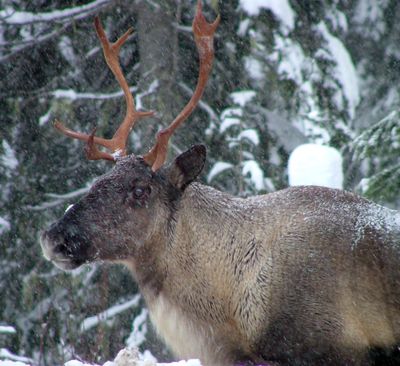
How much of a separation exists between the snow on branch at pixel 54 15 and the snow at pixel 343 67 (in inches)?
107

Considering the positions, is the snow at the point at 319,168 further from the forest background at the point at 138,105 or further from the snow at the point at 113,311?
the snow at the point at 113,311

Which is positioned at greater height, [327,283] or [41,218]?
[327,283]

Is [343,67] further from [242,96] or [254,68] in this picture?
[242,96]

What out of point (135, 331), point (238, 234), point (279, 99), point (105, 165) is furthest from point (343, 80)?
point (238, 234)

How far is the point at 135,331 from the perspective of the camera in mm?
9727

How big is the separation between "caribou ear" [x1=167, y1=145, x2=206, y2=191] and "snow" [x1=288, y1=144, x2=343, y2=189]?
9.44 feet

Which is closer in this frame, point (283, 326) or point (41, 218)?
point (283, 326)

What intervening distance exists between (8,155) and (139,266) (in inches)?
219

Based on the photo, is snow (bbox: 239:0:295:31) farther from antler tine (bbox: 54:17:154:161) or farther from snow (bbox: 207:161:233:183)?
antler tine (bbox: 54:17:154:161)

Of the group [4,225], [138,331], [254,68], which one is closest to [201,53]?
[254,68]

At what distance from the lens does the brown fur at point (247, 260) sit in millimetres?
4598

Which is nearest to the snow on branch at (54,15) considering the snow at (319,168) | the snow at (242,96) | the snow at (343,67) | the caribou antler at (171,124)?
the snow at (242,96)

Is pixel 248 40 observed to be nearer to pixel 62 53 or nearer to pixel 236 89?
pixel 236 89

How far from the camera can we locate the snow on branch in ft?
31.1
